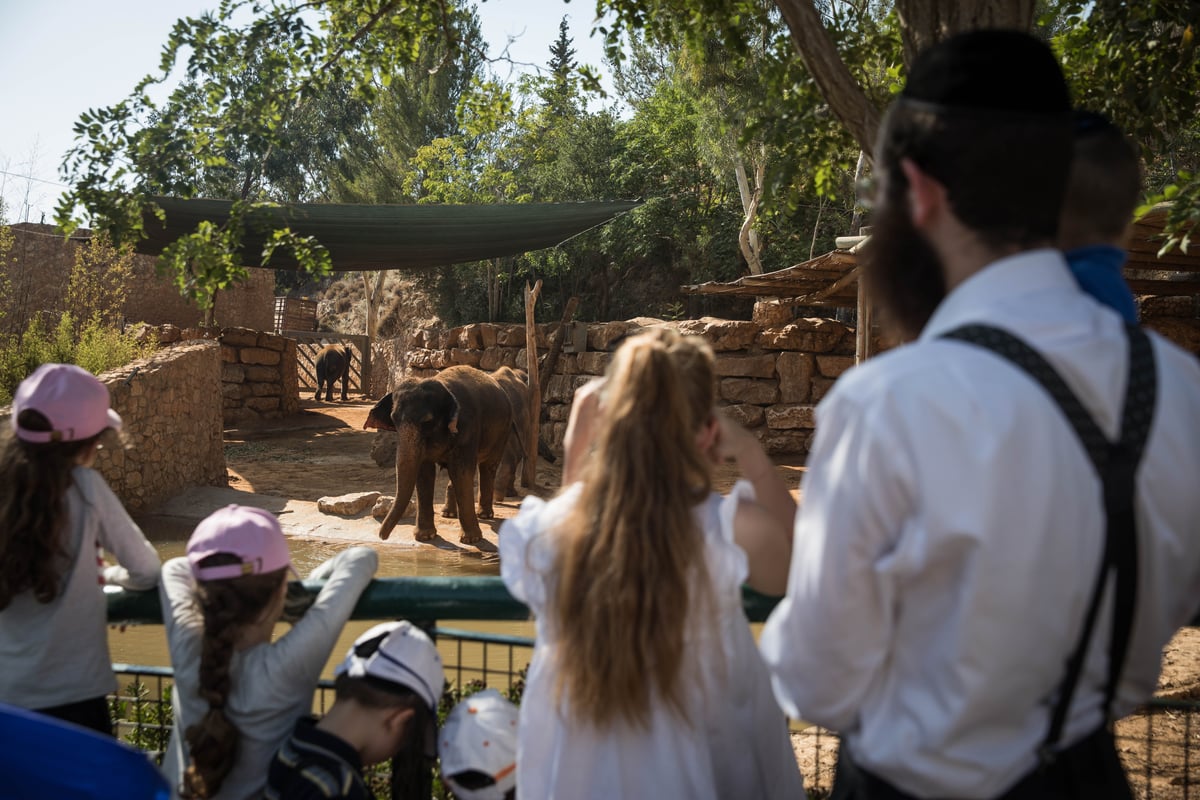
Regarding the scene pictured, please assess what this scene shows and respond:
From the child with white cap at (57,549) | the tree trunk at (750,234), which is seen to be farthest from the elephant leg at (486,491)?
the tree trunk at (750,234)

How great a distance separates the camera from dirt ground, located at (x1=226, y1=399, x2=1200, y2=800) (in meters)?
3.54

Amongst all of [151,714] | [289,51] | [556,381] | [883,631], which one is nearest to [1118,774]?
[883,631]

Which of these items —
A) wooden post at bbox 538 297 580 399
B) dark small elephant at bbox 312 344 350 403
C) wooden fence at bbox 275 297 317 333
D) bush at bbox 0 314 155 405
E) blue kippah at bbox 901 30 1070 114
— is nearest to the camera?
blue kippah at bbox 901 30 1070 114

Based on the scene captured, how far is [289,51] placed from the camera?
14.0ft

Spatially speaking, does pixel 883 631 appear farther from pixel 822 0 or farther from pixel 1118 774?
pixel 822 0

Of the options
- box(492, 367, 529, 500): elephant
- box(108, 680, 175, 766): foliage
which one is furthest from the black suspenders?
box(492, 367, 529, 500): elephant

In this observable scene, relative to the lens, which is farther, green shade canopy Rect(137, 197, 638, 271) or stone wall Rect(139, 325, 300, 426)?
stone wall Rect(139, 325, 300, 426)

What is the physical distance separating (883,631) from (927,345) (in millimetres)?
329

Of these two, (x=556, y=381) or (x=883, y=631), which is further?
(x=556, y=381)

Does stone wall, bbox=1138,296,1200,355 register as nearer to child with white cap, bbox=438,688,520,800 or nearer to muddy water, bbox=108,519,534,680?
muddy water, bbox=108,519,534,680

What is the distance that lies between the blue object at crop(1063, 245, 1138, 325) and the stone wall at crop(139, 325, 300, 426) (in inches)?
641

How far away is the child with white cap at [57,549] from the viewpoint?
2055mm

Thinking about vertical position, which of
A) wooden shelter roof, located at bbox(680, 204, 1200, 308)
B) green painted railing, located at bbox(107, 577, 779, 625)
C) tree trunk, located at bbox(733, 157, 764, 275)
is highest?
tree trunk, located at bbox(733, 157, 764, 275)

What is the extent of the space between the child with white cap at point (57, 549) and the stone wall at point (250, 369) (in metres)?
15.0
